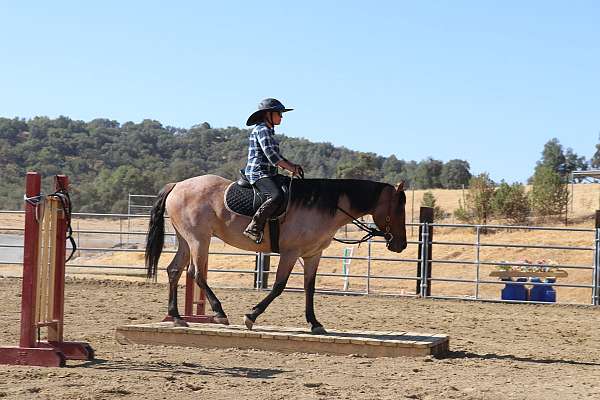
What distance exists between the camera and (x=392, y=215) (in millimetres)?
8609

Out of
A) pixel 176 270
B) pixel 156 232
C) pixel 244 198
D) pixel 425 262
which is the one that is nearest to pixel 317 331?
pixel 244 198

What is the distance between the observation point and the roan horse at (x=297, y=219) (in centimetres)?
851

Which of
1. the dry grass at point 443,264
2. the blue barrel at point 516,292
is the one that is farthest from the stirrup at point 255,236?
the dry grass at point 443,264

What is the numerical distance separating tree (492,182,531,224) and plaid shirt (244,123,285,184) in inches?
1191

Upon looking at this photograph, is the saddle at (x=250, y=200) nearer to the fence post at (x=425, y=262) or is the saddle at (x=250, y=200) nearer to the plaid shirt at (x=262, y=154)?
the plaid shirt at (x=262, y=154)

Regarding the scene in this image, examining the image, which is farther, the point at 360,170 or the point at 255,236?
the point at 360,170

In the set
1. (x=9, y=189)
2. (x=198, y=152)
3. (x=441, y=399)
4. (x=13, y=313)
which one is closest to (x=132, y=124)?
(x=198, y=152)

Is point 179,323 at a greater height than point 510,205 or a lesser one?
lesser

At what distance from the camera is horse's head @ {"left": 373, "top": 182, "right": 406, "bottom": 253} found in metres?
8.61

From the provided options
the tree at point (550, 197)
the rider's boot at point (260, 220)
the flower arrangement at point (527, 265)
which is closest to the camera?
the rider's boot at point (260, 220)

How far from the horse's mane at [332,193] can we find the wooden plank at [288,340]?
49.4 inches

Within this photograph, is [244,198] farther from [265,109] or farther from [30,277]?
[30,277]

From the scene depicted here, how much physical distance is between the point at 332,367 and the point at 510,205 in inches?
1242

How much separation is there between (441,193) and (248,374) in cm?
5304
